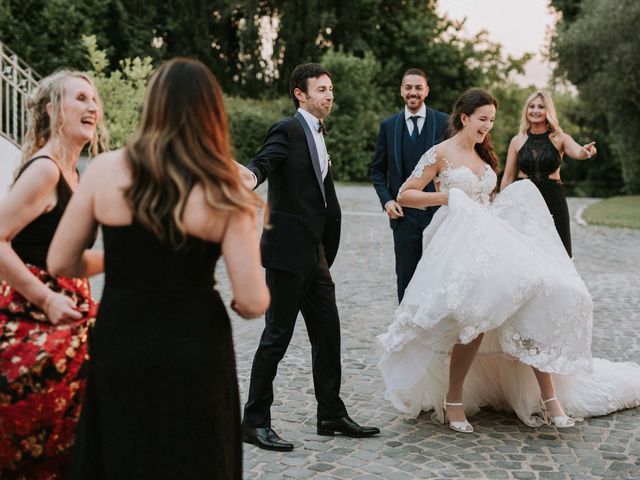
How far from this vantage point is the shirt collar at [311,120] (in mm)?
4961

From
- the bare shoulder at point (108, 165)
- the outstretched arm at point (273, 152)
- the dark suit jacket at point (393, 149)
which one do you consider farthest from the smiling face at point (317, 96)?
the bare shoulder at point (108, 165)

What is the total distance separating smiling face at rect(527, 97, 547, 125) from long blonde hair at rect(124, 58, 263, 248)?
578 cm

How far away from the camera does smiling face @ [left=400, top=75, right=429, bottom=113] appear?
A: 23.7 feet

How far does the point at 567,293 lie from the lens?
5.06 meters

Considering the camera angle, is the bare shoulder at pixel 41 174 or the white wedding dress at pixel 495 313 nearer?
the bare shoulder at pixel 41 174

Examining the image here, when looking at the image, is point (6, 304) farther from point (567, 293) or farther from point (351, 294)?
point (351, 294)

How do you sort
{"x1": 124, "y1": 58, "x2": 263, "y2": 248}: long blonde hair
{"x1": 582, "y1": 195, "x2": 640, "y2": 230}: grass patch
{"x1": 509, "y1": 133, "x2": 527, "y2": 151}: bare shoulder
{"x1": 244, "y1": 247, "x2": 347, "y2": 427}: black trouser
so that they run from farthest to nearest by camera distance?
{"x1": 582, "y1": 195, "x2": 640, "y2": 230}: grass patch → {"x1": 509, "y1": 133, "x2": 527, "y2": 151}: bare shoulder → {"x1": 244, "y1": 247, "x2": 347, "y2": 427}: black trouser → {"x1": 124, "y1": 58, "x2": 263, "y2": 248}: long blonde hair

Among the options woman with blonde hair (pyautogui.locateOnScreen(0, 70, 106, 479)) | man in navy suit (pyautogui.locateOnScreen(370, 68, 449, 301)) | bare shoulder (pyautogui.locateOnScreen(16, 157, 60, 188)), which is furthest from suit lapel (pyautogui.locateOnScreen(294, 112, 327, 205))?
man in navy suit (pyautogui.locateOnScreen(370, 68, 449, 301))

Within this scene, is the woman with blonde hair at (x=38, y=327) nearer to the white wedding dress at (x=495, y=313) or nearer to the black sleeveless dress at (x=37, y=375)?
the black sleeveless dress at (x=37, y=375)

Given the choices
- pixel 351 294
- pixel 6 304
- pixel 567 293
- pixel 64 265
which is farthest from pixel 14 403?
pixel 351 294

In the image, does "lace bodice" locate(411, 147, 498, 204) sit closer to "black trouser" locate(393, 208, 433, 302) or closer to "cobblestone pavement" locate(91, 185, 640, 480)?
"black trouser" locate(393, 208, 433, 302)

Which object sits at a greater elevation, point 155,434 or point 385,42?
point 385,42

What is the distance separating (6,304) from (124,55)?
33.5 metres

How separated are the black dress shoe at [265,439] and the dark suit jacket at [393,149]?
279 cm
